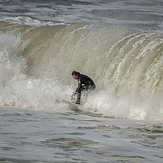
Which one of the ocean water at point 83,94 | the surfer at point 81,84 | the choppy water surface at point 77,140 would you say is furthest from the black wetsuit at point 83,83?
the choppy water surface at point 77,140

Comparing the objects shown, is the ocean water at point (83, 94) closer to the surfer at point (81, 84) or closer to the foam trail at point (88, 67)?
the foam trail at point (88, 67)

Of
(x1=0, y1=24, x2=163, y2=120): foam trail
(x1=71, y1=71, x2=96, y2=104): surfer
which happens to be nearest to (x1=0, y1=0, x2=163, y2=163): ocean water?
(x1=0, y1=24, x2=163, y2=120): foam trail

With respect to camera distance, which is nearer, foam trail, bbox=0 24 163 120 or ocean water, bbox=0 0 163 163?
ocean water, bbox=0 0 163 163

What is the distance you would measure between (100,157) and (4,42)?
10.5 meters

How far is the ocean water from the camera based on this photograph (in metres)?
3.87

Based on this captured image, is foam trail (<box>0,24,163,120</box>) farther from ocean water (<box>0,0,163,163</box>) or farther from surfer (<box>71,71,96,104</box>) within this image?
surfer (<box>71,71,96,104</box>)

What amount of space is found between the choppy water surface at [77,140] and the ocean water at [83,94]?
0.01 meters

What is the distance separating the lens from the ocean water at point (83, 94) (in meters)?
3.87

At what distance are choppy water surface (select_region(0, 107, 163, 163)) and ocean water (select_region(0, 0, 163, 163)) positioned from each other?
1 centimetres

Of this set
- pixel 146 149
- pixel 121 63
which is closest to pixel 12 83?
pixel 121 63

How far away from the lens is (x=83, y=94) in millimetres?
8789

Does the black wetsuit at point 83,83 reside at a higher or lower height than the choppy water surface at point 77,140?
higher

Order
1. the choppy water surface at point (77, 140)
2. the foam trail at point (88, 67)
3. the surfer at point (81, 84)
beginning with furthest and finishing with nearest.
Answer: the surfer at point (81, 84) → the foam trail at point (88, 67) → the choppy water surface at point (77, 140)

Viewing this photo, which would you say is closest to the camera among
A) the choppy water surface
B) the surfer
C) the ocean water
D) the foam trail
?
the choppy water surface
